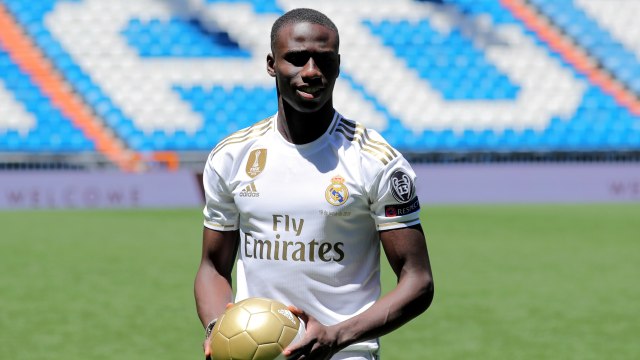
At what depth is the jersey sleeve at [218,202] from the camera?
8.38 feet

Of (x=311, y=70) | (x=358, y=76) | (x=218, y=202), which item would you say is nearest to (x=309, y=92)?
(x=311, y=70)

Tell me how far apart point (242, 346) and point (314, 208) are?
0.38m

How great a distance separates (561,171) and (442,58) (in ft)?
12.7

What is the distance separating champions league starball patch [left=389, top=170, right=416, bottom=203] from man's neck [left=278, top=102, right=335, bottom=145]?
235mm

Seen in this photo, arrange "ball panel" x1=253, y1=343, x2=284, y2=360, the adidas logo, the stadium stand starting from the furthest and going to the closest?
the stadium stand → the adidas logo → "ball panel" x1=253, y1=343, x2=284, y2=360

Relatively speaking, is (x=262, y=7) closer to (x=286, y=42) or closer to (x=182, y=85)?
(x=182, y=85)

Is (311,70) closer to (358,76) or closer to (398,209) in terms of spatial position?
(398,209)

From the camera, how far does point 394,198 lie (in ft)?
7.79

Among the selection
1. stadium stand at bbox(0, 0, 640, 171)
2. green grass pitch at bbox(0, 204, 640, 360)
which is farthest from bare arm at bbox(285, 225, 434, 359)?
stadium stand at bbox(0, 0, 640, 171)

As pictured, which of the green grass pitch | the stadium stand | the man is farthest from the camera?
the stadium stand

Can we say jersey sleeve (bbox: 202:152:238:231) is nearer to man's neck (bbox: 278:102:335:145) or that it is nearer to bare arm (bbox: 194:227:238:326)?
bare arm (bbox: 194:227:238:326)

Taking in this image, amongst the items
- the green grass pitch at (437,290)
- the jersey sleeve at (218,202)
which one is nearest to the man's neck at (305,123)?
the jersey sleeve at (218,202)

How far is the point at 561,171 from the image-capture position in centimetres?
1806

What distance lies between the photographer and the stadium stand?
18.6 metres
